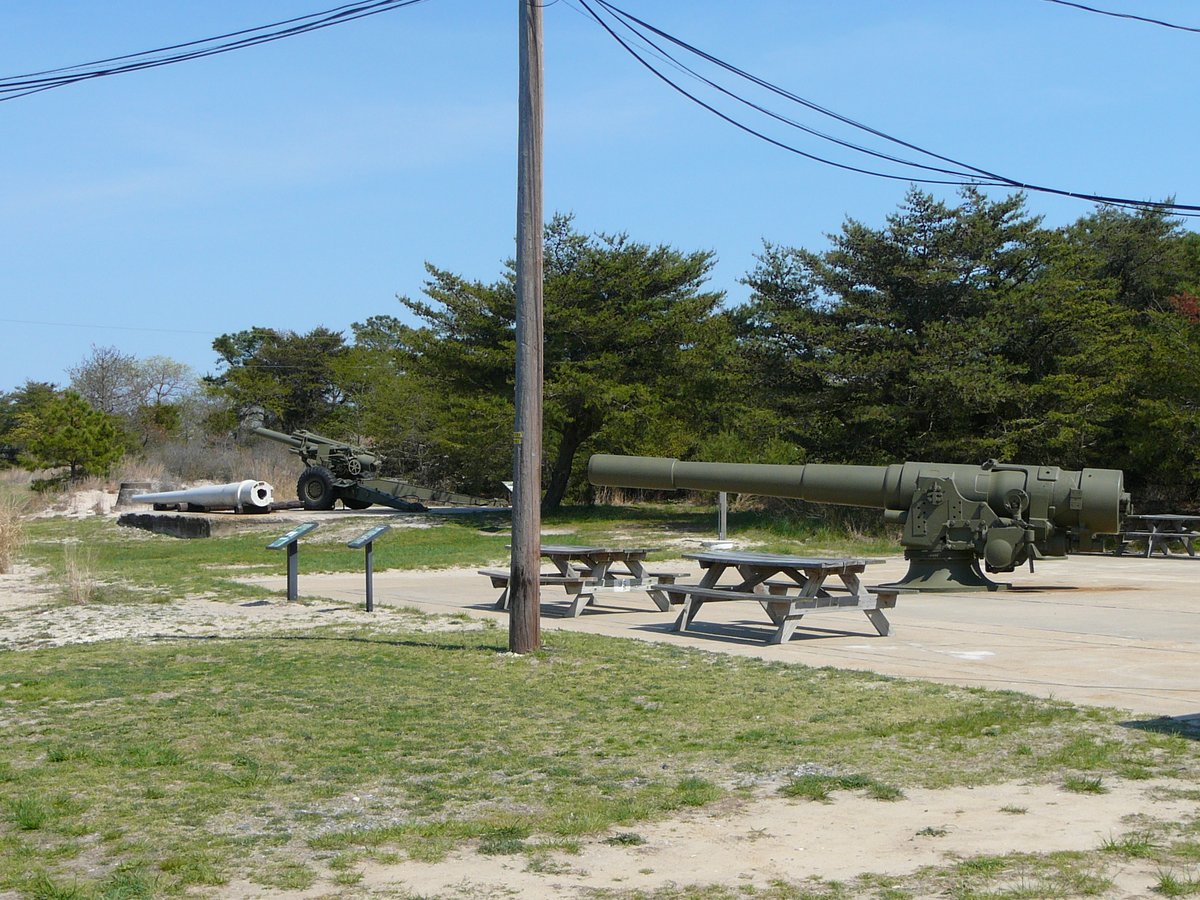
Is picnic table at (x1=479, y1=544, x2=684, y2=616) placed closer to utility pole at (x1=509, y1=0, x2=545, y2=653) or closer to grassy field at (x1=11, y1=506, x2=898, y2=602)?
utility pole at (x1=509, y1=0, x2=545, y2=653)

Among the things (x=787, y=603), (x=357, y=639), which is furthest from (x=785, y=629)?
Answer: (x=357, y=639)

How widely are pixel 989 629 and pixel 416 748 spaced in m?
6.61

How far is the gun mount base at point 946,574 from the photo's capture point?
14852mm

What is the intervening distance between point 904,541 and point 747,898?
1098 cm

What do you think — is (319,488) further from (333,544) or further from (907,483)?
(907,483)

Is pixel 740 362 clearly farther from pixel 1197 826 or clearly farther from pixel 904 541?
pixel 1197 826

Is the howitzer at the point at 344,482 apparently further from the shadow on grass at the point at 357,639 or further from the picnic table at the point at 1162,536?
the shadow on grass at the point at 357,639

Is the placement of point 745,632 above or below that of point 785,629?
below

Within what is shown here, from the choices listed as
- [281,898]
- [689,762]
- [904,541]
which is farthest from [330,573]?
[281,898]

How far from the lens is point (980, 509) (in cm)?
1455

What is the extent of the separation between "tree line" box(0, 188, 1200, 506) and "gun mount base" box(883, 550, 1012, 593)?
10.9 metres

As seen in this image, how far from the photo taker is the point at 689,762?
21.3 ft

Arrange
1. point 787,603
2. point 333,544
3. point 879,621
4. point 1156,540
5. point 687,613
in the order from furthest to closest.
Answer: point 333,544 < point 1156,540 < point 687,613 < point 879,621 < point 787,603

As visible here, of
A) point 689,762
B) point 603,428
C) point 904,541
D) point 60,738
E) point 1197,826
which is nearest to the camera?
point 1197,826
